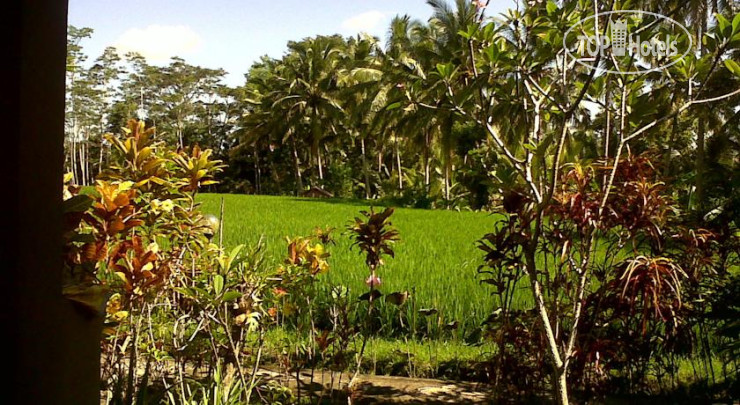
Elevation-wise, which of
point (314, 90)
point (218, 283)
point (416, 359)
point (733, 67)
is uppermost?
point (314, 90)

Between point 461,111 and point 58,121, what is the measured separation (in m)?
1.39

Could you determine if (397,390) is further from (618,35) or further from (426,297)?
(426,297)

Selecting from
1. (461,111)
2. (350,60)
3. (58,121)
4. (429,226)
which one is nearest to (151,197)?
(461,111)

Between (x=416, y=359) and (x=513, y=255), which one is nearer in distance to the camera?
(x=513, y=255)

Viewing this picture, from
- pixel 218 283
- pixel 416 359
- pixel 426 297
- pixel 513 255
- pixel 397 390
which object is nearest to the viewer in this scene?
pixel 218 283

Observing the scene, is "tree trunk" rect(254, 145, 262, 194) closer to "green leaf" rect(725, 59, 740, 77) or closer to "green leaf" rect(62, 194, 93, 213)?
"green leaf" rect(725, 59, 740, 77)

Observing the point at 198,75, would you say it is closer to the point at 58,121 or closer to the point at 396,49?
the point at 396,49

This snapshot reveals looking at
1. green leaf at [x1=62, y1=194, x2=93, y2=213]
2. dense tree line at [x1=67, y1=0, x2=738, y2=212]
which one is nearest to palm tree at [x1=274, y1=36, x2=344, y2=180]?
dense tree line at [x1=67, y1=0, x2=738, y2=212]

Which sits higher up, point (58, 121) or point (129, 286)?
point (58, 121)

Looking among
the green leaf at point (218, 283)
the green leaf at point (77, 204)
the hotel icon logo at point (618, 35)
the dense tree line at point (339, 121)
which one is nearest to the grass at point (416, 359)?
the green leaf at point (218, 283)

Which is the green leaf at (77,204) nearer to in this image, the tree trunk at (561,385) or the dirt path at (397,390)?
the tree trunk at (561,385)

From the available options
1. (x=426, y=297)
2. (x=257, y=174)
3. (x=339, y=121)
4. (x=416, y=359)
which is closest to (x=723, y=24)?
(x=416, y=359)

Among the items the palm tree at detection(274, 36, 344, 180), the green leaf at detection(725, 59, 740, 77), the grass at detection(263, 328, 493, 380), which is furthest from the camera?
the palm tree at detection(274, 36, 344, 180)

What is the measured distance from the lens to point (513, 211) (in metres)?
1.82
